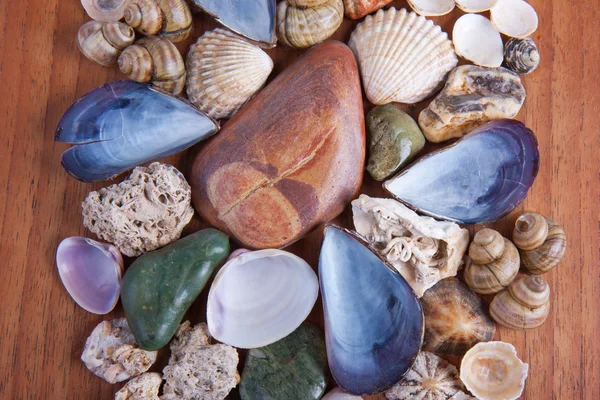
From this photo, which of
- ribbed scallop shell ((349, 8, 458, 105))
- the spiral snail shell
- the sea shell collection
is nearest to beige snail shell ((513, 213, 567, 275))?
the sea shell collection

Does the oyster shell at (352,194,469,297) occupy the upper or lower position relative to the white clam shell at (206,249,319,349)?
upper

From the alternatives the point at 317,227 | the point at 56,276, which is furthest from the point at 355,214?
the point at 56,276

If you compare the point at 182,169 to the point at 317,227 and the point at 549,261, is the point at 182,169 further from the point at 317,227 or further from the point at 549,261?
the point at 549,261

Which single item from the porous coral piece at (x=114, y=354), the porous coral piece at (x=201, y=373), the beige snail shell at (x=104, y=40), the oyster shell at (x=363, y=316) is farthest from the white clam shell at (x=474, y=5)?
the porous coral piece at (x=114, y=354)

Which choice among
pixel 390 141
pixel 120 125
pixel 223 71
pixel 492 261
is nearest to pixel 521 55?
pixel 390 141

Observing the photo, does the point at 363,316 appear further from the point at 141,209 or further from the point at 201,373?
the point at 141,209

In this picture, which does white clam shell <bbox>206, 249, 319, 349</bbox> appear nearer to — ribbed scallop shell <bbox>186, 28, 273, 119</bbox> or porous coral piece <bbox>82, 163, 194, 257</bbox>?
porous coral piece <bbox>82, 163, 194, 257</bbox>

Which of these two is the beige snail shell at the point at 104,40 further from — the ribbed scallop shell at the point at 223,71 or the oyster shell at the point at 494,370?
the oyster shell at the point at 494,370
